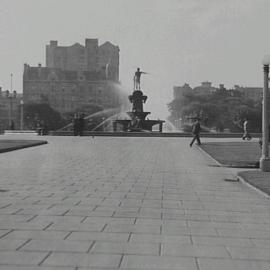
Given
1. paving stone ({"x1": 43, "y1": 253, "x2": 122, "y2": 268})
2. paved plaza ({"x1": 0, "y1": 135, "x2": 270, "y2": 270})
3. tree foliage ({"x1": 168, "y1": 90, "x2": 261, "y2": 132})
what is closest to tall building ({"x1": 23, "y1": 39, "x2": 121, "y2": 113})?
tree foliage ({"x1": 168, "y1": 90, "x2": 261, "y2": 132})

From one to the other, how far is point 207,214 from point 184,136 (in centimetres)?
3919

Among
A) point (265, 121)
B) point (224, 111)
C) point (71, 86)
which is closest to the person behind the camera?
point (265, 121)

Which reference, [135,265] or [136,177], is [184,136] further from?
[135,265]

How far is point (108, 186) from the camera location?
11.3m

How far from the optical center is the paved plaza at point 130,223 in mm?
5141

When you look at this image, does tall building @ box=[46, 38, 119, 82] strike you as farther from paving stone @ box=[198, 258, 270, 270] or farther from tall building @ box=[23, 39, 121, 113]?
paving stone @ box=[198, 258, 270, 270]

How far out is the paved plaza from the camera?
5141 millimetres

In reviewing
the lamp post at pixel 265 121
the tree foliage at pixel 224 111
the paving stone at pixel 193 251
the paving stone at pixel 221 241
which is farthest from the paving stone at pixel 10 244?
the tree foliage at pixel 224 111

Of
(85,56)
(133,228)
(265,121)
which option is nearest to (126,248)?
(133,228)

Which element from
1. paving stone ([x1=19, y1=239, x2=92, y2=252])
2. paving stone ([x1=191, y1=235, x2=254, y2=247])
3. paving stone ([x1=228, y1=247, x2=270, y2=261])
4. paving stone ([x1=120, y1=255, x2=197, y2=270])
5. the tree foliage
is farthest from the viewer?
the tree foliage

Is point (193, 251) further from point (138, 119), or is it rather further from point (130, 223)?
point (138, 119)

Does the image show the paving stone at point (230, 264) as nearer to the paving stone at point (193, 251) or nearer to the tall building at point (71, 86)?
the paving stone at point (193, 251)

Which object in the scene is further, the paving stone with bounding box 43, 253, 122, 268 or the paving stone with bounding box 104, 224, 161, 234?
the paving stone with bounding box 104, 224, 161, 234

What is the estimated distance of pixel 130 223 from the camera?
7043 mm
